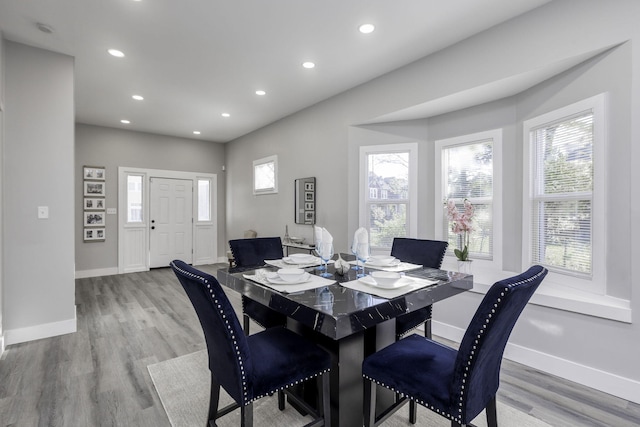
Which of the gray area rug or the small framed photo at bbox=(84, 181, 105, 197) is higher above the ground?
the small framed photo at bbox=(84, 181, 105, 197)

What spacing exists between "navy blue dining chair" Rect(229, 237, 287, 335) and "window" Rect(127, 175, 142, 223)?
14.7 ft

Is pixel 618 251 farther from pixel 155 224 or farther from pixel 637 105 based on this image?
pixel 155 224

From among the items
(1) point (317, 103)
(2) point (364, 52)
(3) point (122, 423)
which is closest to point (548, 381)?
(3) point (122, 423)

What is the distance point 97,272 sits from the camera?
578 cm

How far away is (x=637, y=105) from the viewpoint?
1.98 metres

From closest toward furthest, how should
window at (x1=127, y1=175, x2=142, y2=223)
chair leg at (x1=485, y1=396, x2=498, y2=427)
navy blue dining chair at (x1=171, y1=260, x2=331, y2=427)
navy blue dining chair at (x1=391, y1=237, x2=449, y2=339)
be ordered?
navy blue dining chair at (x1=171, y1=260, x2=331, y2=427) < chair leg at (x1=485, y1=396, x2=498, y2=427) < navy blue dining chair at (x1=391, y1=237, x2=449, y2=339) < window at (x1=127, y1=175, x2=142, y2=223)

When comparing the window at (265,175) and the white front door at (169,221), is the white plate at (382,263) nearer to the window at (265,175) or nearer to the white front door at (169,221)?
the window at (265,175)

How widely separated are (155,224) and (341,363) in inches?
232

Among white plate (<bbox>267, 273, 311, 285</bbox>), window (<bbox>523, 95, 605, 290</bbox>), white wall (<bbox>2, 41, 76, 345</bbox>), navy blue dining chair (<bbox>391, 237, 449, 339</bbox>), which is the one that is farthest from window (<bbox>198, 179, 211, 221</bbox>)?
window (<bbox>523, 95, 605, 290</bbox>)

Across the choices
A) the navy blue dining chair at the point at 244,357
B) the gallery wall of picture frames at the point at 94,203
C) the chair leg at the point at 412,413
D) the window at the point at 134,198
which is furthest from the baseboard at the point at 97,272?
the chair leg at the point at 412,413

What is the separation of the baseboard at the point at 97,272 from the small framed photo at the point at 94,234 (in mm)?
548

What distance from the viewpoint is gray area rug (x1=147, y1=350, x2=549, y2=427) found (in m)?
1.86

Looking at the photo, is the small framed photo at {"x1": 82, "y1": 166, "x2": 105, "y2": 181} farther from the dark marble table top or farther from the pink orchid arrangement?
the pink orchid arrangement

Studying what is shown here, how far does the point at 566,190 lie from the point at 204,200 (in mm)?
6425
